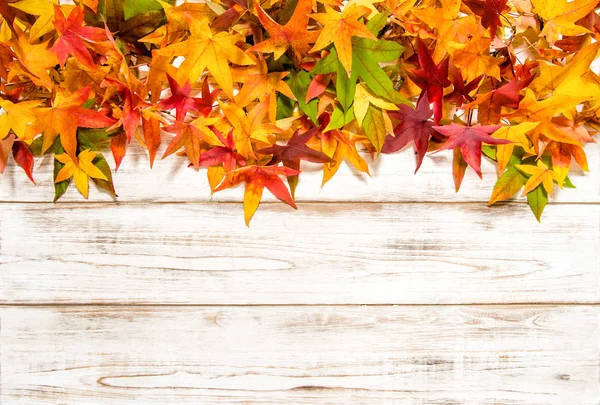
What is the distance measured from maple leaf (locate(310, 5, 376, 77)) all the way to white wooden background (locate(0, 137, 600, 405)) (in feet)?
0.57

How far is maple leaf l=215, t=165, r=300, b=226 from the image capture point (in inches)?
24.5

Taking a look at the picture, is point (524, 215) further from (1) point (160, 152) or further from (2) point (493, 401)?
(1) point (160, 152)

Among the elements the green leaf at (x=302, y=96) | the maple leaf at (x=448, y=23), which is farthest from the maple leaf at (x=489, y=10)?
the green leaf at (x=302, y=96)

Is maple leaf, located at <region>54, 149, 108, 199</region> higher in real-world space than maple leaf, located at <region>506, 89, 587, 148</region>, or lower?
lower

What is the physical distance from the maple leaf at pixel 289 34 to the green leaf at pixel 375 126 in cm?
11

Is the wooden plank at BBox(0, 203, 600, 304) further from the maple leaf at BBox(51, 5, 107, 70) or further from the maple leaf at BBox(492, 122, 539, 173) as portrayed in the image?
the maple leaf at BBox(51, 5, 107, 70)

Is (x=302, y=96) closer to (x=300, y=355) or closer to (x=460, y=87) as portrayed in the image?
(x=460, y=87)

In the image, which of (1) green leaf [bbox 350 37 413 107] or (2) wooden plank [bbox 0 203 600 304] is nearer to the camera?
(1) green leaf [bbox 350 37 413 107]

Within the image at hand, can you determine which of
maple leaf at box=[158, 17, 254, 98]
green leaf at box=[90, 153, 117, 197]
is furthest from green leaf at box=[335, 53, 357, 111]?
green leaf at box=[90, 153, 117, 197]

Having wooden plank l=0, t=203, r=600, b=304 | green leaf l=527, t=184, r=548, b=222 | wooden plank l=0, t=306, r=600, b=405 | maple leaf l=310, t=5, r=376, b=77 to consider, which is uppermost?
maple leaf l=310, t=5, r=376, b=77

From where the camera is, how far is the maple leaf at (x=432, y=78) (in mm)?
575

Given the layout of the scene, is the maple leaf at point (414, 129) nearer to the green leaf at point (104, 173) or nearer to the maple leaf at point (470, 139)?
the maple leaf at point (470, 139)

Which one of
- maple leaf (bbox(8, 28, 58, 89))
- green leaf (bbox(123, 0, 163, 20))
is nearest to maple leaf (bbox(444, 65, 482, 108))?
green leaf (bbox(123, 0, 163, 20))

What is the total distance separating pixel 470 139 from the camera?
0.60 meters
